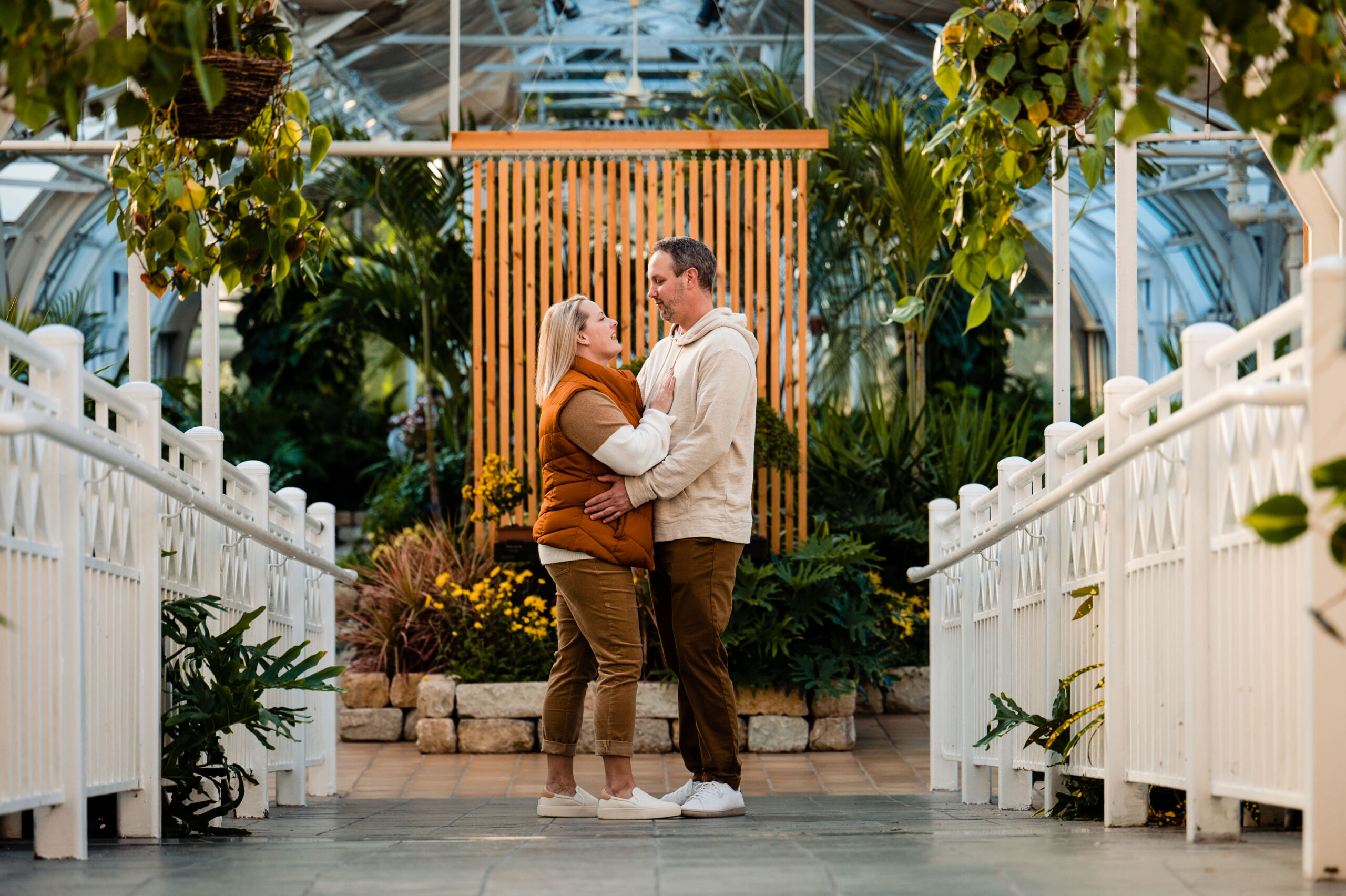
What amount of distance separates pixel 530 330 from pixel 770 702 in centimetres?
231

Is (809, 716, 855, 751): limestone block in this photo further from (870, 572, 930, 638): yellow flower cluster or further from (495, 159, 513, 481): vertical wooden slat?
(495, 159, 513, 481): vertical wooden slat

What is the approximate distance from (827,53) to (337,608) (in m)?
5.74

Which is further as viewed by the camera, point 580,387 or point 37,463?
point 580,387

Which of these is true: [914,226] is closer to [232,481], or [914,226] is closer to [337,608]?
[337,608]

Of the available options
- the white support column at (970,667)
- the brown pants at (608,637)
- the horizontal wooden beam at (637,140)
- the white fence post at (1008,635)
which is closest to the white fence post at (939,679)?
the white support column at (970,667)

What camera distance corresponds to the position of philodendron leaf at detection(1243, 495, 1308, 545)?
1509mm

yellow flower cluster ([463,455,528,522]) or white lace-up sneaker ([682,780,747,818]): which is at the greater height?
yellow flower cluster ([463,455,528,522])

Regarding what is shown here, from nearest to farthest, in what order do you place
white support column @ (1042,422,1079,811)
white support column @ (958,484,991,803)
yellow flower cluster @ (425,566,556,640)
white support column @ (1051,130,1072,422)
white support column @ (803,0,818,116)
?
white support column @ (1042,422,1079,811) → white support column @ (958,484,991,803) → white support column @ (1051,130,1072,422) → yellow flower cluster @ (425,566,556,640) → white support column @ (803,0,818,116)

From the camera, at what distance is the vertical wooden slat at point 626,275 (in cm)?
759

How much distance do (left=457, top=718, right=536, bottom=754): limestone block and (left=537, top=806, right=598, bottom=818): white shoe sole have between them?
9.82 feet

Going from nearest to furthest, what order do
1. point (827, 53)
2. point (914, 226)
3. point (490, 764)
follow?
point (490, 764)
point (914, 226)
point (827, 53)

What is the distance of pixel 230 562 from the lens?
4004mm

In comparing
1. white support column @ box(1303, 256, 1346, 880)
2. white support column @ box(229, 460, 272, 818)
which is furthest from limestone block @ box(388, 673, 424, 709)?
white support column @ box(1303, 256, 1346, 880)

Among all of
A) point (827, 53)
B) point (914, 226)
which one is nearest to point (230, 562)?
point (914, 226)
